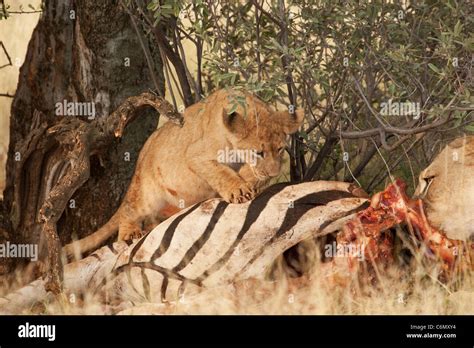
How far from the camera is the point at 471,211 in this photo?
5.86 metres

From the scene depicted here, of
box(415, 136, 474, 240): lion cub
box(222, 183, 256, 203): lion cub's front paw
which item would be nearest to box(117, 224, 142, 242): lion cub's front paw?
box(222, 183, 256, 203): lion cub's front paw

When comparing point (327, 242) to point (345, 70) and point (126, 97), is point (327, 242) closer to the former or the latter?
point (345, 70)

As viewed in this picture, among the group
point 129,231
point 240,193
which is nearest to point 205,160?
point 240,193

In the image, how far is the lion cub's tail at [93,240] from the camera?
683cm

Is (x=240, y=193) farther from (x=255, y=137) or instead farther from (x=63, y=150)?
(x=63, y=150)

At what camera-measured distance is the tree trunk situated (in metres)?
7.13

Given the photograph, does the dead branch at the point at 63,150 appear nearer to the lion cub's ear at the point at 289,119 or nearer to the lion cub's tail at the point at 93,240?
the lion cub's tail at the point at 93,240

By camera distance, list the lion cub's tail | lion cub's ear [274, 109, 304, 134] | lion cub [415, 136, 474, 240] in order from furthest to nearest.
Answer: the lion cub's tail < lion cub's ear [274, 109, 304, 134] < lion cub [415, 136, 474, 240]

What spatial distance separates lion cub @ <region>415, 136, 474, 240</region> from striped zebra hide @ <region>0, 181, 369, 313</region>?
39cm

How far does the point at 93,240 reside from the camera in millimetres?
6902

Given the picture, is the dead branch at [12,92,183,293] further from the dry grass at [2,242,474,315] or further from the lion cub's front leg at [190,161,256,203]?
the dry grass at [2,242,474,315]

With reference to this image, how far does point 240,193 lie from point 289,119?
56cm

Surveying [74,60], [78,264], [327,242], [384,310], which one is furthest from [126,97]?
[384,310]

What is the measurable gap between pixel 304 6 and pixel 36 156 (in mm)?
2095
